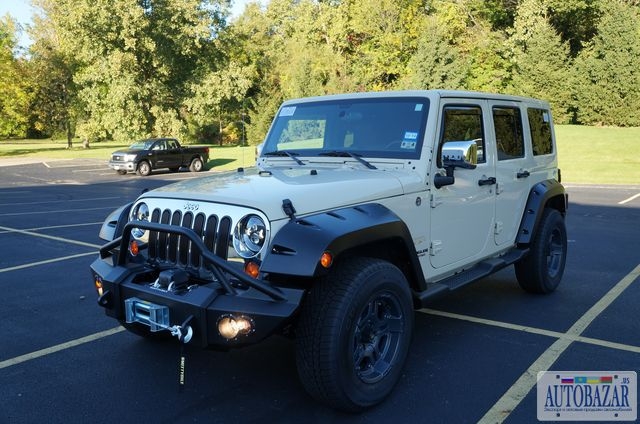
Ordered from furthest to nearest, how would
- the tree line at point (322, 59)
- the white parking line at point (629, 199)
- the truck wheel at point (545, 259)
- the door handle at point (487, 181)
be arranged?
the tree line at point (322, 59), the white parking line at point (629, 199), the truck wheel at point (545, 259), the door handle at point (487, 181)

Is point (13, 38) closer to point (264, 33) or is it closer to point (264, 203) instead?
point (264, 33)

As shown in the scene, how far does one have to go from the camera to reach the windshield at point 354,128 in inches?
165

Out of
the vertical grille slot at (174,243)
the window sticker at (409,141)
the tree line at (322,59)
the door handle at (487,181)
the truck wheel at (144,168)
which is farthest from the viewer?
the tree line at (322,59)

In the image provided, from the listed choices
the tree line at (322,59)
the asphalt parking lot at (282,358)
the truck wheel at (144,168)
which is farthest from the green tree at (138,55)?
the asphalt parking lot at (282,358)

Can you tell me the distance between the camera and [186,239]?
11.0 ft

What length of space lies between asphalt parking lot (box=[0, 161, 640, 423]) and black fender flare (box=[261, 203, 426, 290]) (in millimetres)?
988

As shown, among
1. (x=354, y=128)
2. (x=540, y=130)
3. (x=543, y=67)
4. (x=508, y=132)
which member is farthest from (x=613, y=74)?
(x=354, y=128)

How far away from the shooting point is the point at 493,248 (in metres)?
4.91

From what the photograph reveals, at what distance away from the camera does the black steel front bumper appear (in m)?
2.90

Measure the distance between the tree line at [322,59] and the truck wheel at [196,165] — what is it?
9102mm

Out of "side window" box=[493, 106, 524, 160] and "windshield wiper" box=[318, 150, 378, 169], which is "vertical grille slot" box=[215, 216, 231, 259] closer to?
"windshield wiper" box=[318, 150, 378, 169]

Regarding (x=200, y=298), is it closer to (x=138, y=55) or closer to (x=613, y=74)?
(x=138, y=55)

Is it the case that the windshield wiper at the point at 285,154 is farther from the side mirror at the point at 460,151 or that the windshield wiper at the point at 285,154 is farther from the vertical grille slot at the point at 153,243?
the vertical grille slot at the point at 153,243

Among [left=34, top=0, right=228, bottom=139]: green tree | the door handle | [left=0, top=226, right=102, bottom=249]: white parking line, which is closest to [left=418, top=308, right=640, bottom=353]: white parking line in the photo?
the door handle
